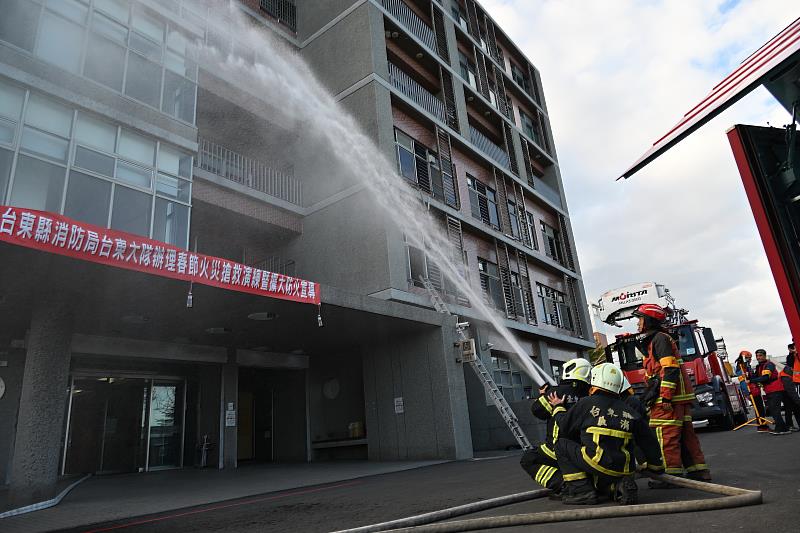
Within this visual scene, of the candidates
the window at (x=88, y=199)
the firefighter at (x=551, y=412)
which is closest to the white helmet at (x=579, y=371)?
the firefighter at (x=551, y=412)

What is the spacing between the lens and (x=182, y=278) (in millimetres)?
8227

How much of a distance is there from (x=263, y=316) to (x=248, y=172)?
882 centimetres

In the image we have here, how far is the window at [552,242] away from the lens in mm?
28797

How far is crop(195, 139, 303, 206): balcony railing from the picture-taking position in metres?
17.7

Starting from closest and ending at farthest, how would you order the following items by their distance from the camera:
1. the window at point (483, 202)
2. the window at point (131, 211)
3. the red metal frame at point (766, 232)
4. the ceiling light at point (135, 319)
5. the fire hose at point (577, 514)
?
the red metal frame at point (766, 232), the fire hose at point (577, 514), the ceiling light at point (135, 319), the window at point (131, 211), the window at point (483, 202)

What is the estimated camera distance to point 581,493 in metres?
4.71

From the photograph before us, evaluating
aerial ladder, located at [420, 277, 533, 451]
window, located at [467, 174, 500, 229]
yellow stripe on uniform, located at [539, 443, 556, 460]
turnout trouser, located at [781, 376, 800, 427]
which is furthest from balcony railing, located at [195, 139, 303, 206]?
turnout trouser, located at [781, 376, 800, 427]

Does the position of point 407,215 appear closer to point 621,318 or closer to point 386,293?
point 386,293

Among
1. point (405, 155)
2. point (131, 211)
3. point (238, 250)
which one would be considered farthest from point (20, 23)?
point (405, 155)

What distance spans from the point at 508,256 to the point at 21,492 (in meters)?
19.2

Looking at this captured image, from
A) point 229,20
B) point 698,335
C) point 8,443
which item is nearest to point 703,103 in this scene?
point 698,335

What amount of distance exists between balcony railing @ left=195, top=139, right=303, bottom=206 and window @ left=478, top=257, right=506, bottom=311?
783 cm

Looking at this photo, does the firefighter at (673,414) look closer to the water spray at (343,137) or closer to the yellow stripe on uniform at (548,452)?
the yellow stripe on uniform at (548,452)

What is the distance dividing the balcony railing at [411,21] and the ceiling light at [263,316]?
14610 mm
